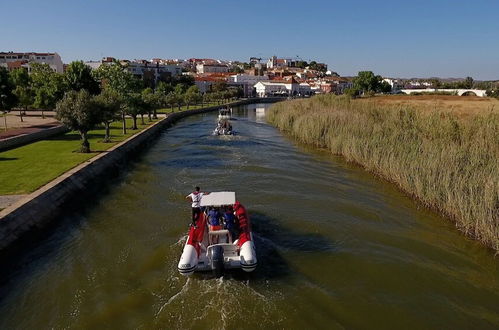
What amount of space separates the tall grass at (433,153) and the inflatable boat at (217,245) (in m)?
8.97

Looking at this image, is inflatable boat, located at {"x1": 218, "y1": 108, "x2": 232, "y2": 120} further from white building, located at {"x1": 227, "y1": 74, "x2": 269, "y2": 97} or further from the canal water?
white building, located at {"x1": 227, "y1": 74, "x2": 269, "y2": 97}

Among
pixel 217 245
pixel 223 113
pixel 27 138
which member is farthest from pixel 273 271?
pixel 223 113

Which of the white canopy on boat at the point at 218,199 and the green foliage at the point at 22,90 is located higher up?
the green foliage at the point at 22,90

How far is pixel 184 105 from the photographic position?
87.6 m

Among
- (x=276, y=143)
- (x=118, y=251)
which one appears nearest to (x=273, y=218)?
(x=118, y=251)

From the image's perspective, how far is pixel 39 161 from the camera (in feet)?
75.2

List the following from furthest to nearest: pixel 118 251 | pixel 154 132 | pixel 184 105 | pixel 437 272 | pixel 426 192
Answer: pixel 184 105 < pixel 154 132 < pixel 426 192 < pixel 118 251 < pixel 437 272

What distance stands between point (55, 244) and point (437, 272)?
14813mm

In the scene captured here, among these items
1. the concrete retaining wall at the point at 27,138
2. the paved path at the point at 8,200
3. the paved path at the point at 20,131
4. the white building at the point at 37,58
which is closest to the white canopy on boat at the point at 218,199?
the paved path at the point at 8,200

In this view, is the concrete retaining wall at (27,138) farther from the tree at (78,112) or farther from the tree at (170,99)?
the tree at (170,99)

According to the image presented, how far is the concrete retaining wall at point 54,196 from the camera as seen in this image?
1402cm

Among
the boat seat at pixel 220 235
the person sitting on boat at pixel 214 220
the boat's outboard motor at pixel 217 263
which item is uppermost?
the person sitting on boat at pixel 214 220

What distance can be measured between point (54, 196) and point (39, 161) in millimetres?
6953

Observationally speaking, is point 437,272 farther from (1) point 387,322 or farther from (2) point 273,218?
(2) point 273,218
